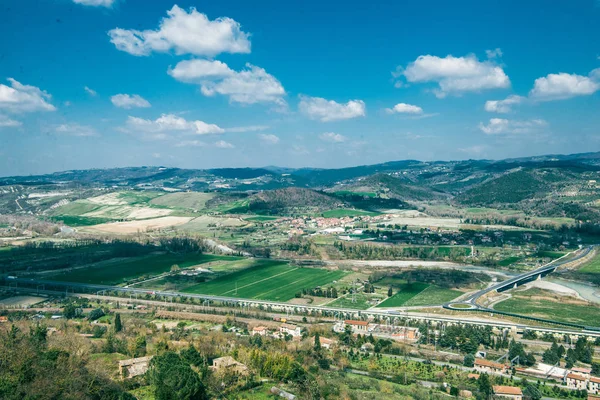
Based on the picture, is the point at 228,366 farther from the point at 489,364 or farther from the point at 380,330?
the point at 489,364

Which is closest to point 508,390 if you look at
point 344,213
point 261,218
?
point 261,218

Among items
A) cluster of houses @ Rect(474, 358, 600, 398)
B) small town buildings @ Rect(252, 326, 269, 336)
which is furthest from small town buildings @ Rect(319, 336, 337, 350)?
cluster of houses @ Rect(474, 358, 600, 398)

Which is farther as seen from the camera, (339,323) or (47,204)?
(47,204)

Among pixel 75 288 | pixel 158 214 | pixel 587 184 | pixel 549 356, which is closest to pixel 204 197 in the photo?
pixel 158 214

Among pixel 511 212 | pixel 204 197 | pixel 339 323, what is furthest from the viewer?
pixel 204 197

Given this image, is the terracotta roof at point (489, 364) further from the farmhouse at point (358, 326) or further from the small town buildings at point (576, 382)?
the farmhouse at point (358, 326)

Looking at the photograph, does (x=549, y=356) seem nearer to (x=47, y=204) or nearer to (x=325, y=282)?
(x=325, y=282)

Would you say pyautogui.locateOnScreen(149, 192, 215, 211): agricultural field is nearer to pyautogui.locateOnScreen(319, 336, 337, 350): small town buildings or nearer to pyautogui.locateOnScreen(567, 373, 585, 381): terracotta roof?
pyautogui.locateOnScreen(319, 336, 337, 350): small town buildings
